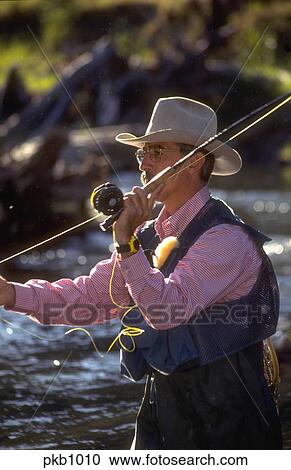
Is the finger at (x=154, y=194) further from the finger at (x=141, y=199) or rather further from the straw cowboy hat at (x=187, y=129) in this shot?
the straw cowboy hat at (x=187, y=129)

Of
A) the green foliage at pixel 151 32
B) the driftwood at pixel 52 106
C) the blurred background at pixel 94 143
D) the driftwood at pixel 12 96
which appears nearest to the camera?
the blurred background at pixel 94 143

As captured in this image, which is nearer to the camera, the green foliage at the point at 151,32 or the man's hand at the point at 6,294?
the man's hand at the point at 6,294

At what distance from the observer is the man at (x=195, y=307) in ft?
10.8

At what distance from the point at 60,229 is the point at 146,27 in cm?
895

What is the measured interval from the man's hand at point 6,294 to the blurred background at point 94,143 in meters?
1.67

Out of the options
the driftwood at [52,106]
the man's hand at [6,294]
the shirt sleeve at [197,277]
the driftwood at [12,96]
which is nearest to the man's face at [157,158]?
the shirt sleeve at [197,277]

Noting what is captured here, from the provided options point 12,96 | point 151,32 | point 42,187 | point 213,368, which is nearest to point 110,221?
point 213,368

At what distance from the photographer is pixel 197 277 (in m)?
3.25

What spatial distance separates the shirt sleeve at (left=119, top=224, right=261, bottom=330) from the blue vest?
0.13ft

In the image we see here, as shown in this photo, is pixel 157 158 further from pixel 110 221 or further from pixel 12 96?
pixel 12 96

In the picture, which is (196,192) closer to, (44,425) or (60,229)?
(44,425)

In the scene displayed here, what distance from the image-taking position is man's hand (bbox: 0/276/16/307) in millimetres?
3482

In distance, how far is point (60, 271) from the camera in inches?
357

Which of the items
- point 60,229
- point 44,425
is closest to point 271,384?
point 44,425
